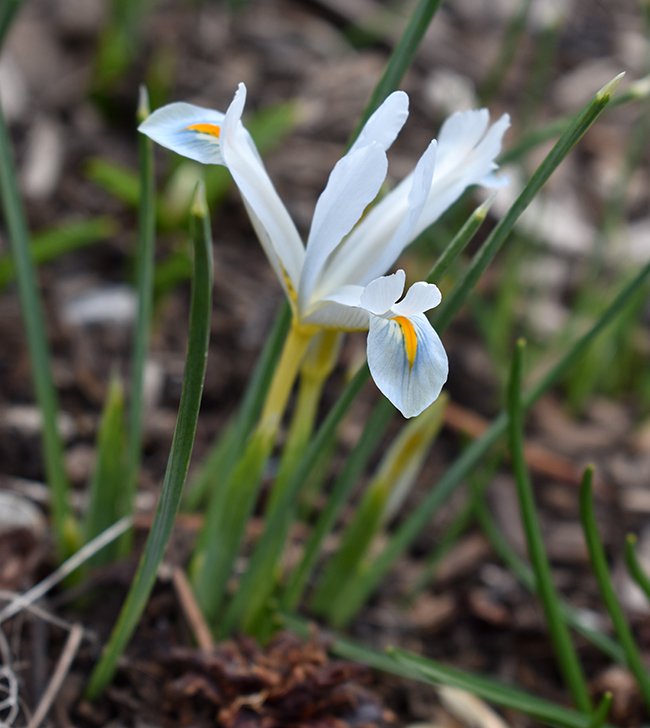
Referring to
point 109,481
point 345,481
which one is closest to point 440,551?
point 345,481

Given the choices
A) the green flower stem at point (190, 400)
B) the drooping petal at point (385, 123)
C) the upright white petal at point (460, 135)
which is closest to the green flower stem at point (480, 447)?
the upright white petal at point (460, 135)

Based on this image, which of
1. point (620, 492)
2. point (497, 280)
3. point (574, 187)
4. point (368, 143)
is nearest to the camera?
point (368, 143)

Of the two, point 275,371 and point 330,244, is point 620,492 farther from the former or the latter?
point 330,244

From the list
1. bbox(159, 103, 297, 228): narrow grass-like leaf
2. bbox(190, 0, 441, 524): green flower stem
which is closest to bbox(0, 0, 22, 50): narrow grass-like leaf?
bbox(190, 0, 441, 524): green flower stem

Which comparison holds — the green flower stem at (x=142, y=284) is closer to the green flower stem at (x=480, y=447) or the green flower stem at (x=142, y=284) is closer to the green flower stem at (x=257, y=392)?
the green flower stem at (x=257, y=392)

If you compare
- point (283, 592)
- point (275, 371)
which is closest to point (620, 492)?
point (283, 592)

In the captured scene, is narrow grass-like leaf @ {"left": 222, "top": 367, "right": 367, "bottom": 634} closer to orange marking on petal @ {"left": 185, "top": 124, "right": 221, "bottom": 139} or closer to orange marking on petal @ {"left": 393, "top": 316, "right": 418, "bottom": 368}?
orange marking on petal @ {"left": 393, "top": 316, "right": 418, "bottom": 368}

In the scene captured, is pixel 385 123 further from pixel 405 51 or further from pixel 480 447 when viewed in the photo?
pixel 480 447
